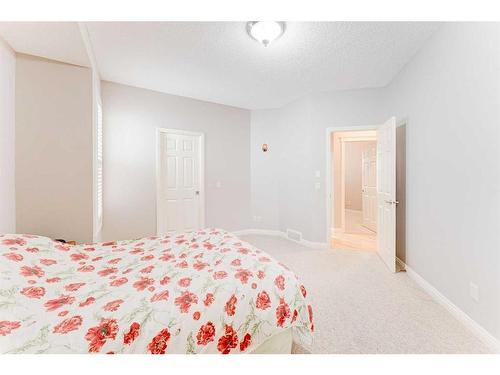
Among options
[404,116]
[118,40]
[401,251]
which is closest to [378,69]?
[404,116]

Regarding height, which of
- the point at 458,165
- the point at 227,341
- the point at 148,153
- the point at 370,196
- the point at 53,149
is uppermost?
the point at 148,153

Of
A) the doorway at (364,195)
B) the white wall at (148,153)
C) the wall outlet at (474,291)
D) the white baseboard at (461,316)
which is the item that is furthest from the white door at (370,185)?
the wall outlet at (474,291)

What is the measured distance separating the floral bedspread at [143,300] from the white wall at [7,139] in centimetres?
77

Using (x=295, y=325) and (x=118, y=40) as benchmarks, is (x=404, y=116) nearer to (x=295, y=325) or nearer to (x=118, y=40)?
(x=295, y=325)

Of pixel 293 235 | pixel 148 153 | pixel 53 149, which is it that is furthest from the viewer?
pixel 293 235

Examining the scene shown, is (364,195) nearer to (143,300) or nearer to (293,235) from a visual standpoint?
(293,235)

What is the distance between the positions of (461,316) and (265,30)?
2858 mm

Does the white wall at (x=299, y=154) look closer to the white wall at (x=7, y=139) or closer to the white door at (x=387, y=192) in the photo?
the white door at (x=387, y=192)

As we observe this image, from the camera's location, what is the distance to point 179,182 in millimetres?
4191

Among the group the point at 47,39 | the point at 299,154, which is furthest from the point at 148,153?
Answer: the point at 299,154

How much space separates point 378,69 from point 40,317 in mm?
3764

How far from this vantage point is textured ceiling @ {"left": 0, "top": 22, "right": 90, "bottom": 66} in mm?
1856

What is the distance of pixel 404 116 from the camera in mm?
2941

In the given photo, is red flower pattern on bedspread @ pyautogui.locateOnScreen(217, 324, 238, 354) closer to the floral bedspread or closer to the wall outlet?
the floral bedspread
